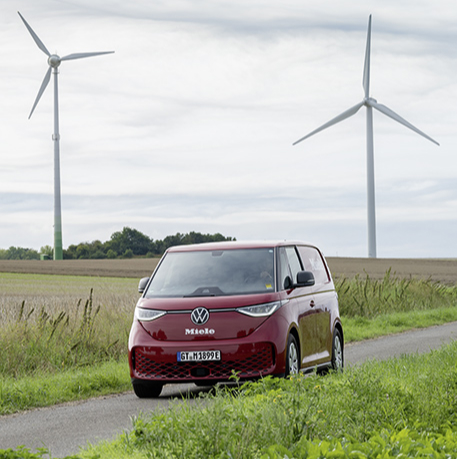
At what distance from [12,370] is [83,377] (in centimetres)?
133

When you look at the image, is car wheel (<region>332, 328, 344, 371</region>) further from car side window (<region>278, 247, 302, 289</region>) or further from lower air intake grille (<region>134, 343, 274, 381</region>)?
Answer: lower air intake grille (<region>134, 343, 274, 381</region>)

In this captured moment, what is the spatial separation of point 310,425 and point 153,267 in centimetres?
5449

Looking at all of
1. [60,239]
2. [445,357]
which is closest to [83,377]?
[445,357]

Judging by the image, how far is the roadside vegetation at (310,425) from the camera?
5.14 meters

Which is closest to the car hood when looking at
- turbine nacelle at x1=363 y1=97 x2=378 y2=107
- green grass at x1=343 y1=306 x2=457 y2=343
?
green grass at x1=343 y1=306 x2=457 y2=343

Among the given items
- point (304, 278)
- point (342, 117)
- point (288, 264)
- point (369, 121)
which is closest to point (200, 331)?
point (304, 278)

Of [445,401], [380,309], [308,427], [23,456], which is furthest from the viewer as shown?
[380,309]

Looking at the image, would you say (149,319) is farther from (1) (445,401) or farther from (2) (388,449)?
(2) (388,449)

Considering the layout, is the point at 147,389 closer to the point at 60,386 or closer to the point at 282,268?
the point at 60,386

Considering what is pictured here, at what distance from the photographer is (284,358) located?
977cm

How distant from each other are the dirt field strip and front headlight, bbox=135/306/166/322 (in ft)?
113

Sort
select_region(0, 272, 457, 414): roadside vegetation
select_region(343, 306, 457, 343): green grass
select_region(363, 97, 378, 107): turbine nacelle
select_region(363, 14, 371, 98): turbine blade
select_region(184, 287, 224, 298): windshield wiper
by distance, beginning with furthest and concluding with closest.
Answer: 1. select_region(363, 97, 378, 107): turbine nacelle
2. select_region(363, 14, 371, 98): turbine blade
3. select_region(343, 306, 457, 343): green grass
4. select_region(0, 272, 457, 414): roadside vegetation
5. select_region(184, 287, 224, 298): windshield wiper

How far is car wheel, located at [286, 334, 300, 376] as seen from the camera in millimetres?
9875

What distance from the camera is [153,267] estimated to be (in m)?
60.1
